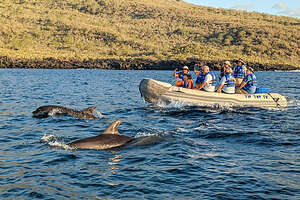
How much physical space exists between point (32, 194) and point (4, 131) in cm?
634

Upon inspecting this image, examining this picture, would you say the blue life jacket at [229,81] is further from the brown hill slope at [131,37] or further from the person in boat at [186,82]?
the brown hill slope at [131,37]

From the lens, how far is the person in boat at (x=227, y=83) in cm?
1837

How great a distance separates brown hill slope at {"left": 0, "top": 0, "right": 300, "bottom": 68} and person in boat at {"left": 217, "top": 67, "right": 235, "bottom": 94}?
60.6 meters

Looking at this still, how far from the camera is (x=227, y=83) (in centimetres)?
1861

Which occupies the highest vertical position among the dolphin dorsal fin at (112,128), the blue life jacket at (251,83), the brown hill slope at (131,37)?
the brown hill slope at (131,37)

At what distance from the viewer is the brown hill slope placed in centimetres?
8825

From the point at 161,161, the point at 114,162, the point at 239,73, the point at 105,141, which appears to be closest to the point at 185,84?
the point at 239,73

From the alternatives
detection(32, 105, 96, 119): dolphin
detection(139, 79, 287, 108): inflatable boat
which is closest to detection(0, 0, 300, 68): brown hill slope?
detection(139, 79, 287, 108): inflatable boat

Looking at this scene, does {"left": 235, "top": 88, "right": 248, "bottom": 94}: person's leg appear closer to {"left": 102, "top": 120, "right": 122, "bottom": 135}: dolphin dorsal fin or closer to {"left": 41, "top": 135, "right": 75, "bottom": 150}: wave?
{"left": 102, "top": 120, "right": 122, "bottom": 135}: dolphin dorsal fin

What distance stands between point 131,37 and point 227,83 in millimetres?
95821

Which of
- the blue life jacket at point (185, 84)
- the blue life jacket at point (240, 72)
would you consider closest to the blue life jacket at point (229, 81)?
the blue life jacket at point (240, 72)

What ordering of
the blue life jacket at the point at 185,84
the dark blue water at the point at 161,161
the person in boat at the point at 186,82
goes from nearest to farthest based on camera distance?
the dark blue water at the point at 161,161, the person in boat at the point at 186,82, the blue life jacket at the point at 185,84

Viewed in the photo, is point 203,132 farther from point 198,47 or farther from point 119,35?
point 119,35

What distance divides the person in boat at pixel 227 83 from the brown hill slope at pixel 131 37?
6062 cm
